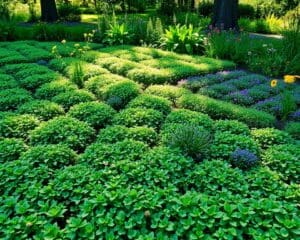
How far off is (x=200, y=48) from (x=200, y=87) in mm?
3205

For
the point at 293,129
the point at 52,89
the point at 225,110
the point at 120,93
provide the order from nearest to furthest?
the point at 293,129, the point at 225,110, the point at 120,93, the point at 52,89

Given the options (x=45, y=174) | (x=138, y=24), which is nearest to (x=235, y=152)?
(x=45, y=174)

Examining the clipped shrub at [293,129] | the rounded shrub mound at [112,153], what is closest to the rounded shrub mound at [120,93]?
the rounded shrub mound at [112,153]

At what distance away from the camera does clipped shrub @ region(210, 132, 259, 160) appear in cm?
462

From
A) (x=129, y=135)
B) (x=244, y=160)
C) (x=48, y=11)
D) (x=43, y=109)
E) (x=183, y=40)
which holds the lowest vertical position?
(x=244, y=160)

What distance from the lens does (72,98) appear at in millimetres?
6277

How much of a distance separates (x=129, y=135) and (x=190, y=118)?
1093 millimetres

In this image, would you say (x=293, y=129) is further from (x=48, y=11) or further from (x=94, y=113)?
(x=48, y=11)

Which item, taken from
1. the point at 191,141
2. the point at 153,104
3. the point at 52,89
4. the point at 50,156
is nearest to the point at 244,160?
the point at 191,141

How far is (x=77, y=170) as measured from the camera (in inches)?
160

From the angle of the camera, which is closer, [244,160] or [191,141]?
[244,160]

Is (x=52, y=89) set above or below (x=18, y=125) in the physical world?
above

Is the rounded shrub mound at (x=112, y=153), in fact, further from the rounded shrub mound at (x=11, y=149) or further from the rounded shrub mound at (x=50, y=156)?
the rounded shrub mound at (x=11, y=149)

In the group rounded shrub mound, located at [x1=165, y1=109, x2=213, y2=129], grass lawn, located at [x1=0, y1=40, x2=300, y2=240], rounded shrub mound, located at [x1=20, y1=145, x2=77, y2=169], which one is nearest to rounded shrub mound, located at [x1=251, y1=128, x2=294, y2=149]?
grass lawn, located at [x1=0, y1=40, x2=300, y2=240]
